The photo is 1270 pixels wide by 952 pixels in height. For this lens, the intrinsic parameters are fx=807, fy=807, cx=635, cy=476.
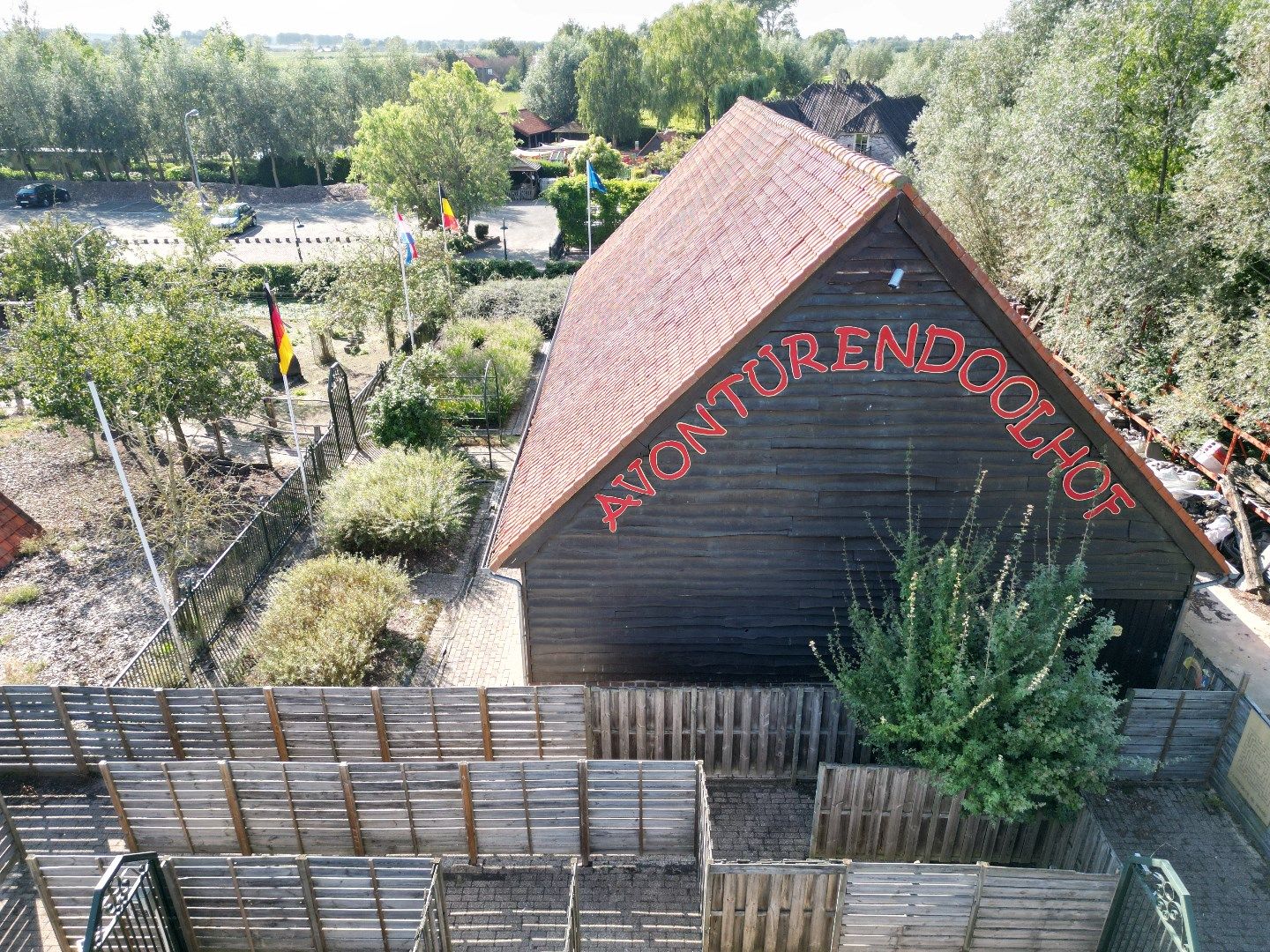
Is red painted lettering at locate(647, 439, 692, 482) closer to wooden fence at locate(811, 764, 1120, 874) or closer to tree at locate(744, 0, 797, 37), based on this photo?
wooden fence at locate(811, 764, 1120, 874)

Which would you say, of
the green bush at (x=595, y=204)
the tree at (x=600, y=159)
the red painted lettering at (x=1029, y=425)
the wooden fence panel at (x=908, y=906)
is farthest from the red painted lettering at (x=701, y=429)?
the tree at (x=600, y=159)

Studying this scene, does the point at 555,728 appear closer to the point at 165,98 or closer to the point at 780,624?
the point at 780,624

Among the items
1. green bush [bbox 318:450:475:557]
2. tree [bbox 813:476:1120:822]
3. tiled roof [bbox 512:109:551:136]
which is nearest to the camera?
tree [bbox 813:476:1120:822]

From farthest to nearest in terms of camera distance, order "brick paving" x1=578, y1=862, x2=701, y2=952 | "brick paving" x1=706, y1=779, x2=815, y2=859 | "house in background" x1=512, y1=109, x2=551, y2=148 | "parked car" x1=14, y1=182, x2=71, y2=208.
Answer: "house in background" x1=512, y1=109, x2=551, y2=148 → "parked car" x1=14, y1=182, x2=71, y2=208 → "brick paving" x1=706, y1=779, x2=815, y2=859 → "brick paving" x1=578, y1=862, x2=701, y2=952

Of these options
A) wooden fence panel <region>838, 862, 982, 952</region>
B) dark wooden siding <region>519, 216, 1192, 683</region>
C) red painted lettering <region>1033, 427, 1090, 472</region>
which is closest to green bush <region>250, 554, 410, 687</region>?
dark wooden siding <region>519, 216, 1192, 683</region>

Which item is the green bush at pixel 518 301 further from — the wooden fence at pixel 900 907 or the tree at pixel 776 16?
the tree at pixel 776 16

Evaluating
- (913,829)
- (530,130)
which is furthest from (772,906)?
(530,130)

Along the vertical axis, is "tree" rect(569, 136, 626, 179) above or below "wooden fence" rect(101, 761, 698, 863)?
above
